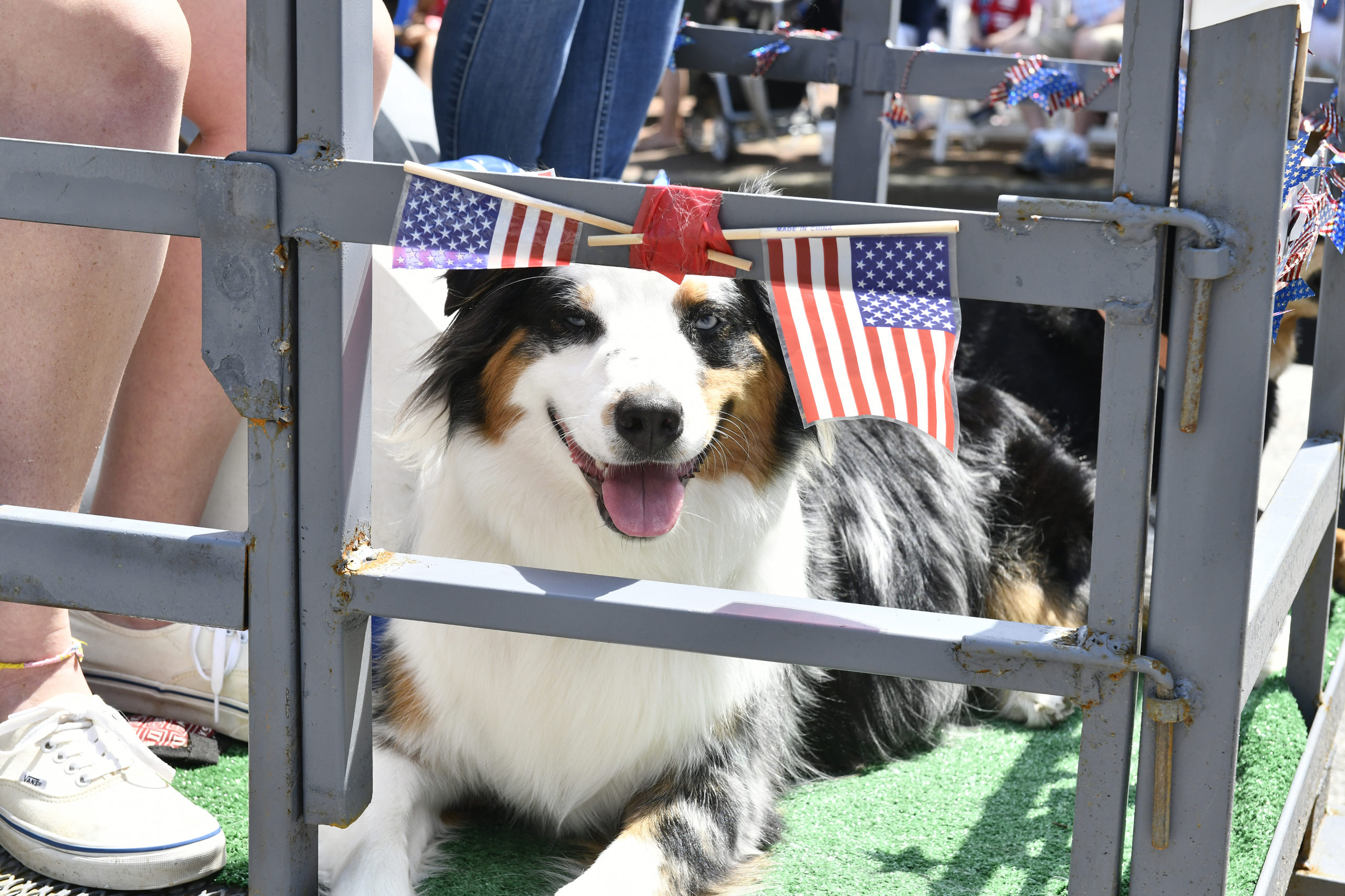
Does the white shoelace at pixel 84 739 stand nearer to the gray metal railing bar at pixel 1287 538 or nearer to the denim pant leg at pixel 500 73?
the gray metal railing bar at pixel 1287 538

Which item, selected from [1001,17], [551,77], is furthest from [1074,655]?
[1001,17]

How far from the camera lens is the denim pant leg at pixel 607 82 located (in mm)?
2578

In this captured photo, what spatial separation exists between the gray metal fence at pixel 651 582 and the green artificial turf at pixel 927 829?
15.5 inches

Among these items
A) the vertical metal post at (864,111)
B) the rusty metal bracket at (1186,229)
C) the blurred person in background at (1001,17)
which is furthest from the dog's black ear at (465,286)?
the blurred person in background at (1001,17)

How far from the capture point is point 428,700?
5.61ft

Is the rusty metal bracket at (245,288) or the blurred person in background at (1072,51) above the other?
the blurred person in background at (1072,51)

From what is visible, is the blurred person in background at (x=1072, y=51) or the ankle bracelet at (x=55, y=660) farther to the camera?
the blurred person in background at (x=1072, y=51)

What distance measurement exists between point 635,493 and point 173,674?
82 cm

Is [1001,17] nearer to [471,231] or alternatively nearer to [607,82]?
[607,82]

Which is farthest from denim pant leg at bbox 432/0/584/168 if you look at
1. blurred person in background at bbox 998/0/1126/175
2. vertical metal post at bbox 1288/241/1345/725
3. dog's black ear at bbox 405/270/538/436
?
blurred person in background at bbox 998/0/1126/175

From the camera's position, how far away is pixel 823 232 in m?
1.04

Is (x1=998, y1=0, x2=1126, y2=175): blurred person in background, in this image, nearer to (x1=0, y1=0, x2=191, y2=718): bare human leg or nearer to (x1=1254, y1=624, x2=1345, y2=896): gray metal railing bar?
(x1=1254, y1=624, x2=1345, y2=896): gray metal railing bar

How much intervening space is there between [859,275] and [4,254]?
40.2 inches

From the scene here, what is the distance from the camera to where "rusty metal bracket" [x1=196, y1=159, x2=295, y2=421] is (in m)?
1.12
